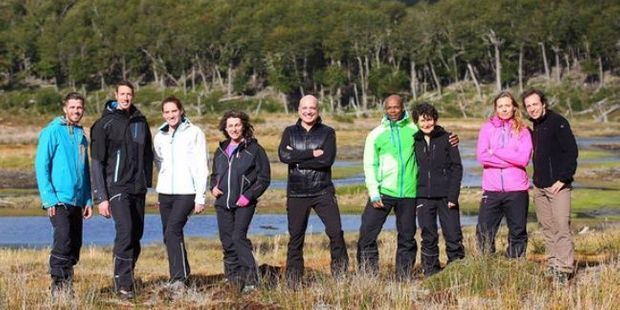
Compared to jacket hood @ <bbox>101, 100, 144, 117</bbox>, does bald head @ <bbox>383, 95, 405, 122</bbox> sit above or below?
below

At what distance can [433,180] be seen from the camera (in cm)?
1095

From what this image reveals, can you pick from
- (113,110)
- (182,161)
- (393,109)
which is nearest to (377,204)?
(393,109)

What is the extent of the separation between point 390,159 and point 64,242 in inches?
156

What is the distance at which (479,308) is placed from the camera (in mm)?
7844

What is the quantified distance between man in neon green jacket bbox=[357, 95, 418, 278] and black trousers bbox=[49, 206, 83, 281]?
3431mm

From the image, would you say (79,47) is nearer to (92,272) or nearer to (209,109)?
(209,109)

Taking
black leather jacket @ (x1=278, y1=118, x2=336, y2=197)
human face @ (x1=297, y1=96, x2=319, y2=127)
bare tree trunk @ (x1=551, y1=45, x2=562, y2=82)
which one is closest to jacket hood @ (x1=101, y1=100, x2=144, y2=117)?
black leather jacket @ (x1=278, y1=118, x2=336, y2=197)

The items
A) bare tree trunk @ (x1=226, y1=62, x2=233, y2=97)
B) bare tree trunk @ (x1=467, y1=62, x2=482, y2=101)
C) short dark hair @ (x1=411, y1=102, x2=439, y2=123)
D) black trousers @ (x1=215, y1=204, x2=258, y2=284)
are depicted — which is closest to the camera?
black trousers @ (x1=215, y1=204, x2=258, y2=284)

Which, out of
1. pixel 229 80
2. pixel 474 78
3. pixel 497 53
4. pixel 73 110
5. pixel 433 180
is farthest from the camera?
pixel 229 80

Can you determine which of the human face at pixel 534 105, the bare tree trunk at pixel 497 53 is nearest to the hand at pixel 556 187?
the human face at pixel 534 105

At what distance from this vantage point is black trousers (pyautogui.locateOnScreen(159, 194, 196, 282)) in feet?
32.9

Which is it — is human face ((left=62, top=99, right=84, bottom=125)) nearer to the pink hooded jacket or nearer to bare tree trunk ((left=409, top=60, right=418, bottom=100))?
the pink hooded jacket

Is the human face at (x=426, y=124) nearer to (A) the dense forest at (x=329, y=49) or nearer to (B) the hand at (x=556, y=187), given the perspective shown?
(B) the hand at (x=556, y=187)

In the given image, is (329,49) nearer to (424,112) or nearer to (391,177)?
(424,112)
